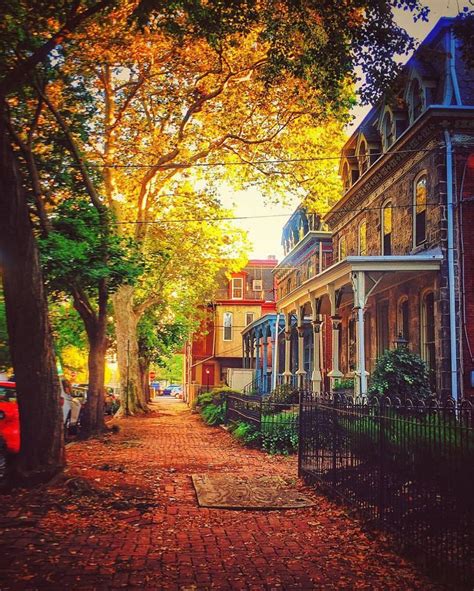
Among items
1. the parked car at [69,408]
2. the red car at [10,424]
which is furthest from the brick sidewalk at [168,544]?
the parked car at [69,408]

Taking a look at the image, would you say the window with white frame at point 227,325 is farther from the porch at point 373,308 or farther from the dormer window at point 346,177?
the dormer window at point 346,177

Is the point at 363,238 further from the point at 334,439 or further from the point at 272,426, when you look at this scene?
the point at 334,439

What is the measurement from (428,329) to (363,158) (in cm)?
844

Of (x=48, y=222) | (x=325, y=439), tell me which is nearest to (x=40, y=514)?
(x=325, y=439)

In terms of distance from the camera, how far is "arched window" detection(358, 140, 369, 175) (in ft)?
77.7

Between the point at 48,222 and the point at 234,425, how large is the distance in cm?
969

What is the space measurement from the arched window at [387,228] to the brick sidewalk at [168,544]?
13472mm

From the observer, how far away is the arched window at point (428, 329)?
18.5 metres

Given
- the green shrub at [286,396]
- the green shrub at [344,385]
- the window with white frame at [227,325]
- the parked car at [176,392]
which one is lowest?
the parked car at [176,392]

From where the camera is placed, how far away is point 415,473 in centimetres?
666

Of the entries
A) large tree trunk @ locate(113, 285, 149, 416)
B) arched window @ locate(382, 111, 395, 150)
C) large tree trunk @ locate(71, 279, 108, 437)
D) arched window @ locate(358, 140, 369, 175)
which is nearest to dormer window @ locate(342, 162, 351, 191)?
arched window @ locate(358, 140, 369, 175)

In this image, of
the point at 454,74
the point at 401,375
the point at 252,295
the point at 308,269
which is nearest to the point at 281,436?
the point at 401,375

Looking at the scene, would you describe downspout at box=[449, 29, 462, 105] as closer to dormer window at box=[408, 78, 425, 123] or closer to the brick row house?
the brick row house

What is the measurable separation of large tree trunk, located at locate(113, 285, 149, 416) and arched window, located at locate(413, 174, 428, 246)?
1300 cm
